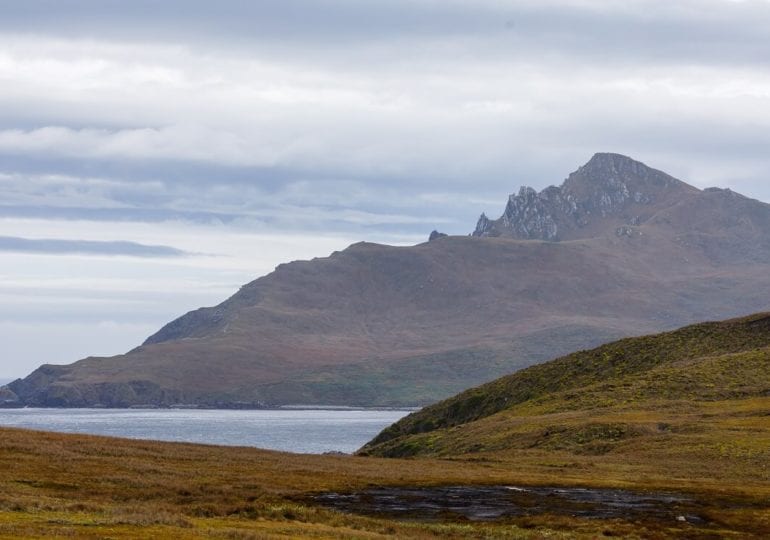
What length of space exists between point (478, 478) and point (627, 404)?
59.3 m

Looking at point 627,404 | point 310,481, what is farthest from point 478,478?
point 627,404

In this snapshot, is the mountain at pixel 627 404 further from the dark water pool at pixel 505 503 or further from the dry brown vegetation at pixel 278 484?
the dark water pool at pixel 505 503

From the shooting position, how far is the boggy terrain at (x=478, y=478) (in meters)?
56.0

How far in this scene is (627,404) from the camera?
446ft

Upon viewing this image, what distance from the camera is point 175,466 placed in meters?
78.9

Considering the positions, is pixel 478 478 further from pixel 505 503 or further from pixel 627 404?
pixel 627 404

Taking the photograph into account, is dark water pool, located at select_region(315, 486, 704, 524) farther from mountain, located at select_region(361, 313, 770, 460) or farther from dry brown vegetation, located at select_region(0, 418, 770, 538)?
mountain, located at select_region(361, 313, 770, 460)

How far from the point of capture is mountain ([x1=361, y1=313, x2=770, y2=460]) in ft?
371

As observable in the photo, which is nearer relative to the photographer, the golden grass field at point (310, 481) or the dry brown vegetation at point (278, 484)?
the dry brown vegetation at point (278, 484)

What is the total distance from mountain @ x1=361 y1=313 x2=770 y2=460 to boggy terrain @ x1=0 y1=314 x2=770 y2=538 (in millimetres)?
401

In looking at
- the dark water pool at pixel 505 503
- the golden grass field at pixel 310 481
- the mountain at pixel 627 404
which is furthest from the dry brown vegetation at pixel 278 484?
the mountain at pixel 627 404

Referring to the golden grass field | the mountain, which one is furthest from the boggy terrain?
the mountain

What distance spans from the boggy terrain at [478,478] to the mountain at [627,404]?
40 centimetres

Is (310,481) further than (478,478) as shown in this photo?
No
